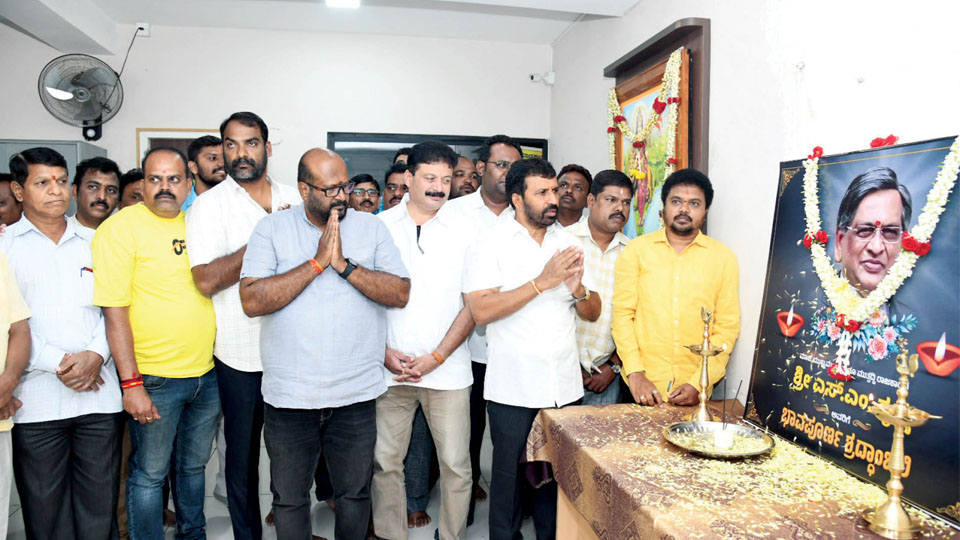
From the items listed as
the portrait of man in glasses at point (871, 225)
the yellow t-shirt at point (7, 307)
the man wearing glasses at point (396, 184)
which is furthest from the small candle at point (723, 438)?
the man wearing glasses at point (396, 184)

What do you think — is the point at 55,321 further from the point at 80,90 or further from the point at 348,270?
the point at 80,90

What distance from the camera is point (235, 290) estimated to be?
2.49m

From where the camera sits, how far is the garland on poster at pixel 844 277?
5.13ft

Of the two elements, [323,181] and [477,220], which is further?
[477,220]

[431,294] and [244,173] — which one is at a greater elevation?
[244,173]

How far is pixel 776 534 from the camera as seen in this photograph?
1367mm

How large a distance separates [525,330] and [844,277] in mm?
1088

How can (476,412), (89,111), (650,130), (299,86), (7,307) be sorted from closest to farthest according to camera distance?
(7,307), (476,412), (650,130), (89,111), (299,86)

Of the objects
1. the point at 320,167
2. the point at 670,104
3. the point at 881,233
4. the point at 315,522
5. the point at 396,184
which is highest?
the point at 670,104

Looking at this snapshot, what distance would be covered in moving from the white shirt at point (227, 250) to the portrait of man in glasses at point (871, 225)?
2.08m

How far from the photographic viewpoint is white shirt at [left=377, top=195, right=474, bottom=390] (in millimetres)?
2594

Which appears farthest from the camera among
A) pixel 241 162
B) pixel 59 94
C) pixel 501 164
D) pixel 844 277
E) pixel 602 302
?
pixel 59 94

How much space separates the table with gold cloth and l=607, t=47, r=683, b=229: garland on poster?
4.70 feet

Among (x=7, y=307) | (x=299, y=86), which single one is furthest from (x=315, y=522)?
(x=299, y=86)
